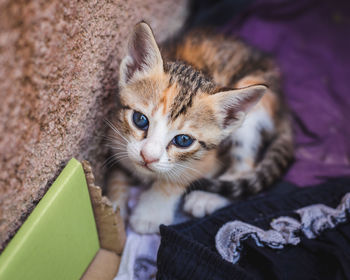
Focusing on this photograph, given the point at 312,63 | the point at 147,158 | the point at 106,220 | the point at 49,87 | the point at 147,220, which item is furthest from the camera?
the point at 312,63

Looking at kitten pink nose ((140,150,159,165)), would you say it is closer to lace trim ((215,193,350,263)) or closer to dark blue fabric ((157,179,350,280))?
dark blue fabric ((157,179,350,280))

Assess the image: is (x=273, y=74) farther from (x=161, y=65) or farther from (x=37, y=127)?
(x=37, y=127)

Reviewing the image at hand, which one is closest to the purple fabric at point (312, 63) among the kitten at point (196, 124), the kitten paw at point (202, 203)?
the kitten at point (196, 124)

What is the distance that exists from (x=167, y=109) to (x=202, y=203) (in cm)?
49

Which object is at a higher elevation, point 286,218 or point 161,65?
point 161,65

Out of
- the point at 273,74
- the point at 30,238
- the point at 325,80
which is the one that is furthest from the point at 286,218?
the point at 325,80

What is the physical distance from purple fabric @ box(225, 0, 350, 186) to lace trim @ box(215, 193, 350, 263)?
1.19ft

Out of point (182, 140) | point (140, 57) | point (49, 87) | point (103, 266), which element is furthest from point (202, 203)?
point (49, 87)

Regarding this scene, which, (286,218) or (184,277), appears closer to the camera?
(184,277)

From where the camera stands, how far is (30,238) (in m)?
0.82

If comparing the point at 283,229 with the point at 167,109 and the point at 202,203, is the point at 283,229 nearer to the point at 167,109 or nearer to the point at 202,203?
the point at 202,203

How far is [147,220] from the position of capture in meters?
1.30

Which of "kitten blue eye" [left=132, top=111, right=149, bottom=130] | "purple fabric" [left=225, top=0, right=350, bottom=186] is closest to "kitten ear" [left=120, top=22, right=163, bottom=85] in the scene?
"kitten blue eye" [left=132, top=111, right=149, bottom=130]

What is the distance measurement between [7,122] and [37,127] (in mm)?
122
